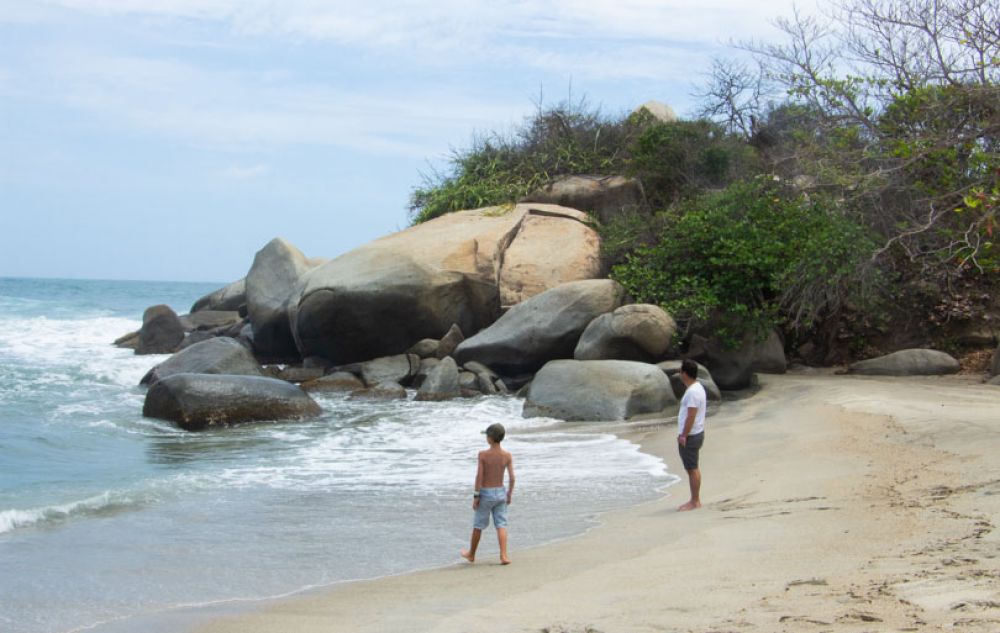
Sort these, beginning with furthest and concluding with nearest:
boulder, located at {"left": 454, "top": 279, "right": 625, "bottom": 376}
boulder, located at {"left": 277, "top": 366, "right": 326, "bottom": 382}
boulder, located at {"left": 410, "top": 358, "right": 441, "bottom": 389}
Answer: boulder, located at {"left": 277, "top": 366, "right": 326, "bottom": 382}, boulder, located at {"left": 410, "top": 358, "right": 441, "bottom": 389}, boulder, located at {"left": 454, "top": 279, "right": 625, "bottom": 376}

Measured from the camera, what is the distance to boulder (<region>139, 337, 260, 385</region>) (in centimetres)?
1684

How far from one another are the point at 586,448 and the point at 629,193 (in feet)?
32.8

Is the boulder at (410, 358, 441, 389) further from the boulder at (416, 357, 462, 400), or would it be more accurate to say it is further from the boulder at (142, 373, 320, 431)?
the boulder at (142, 373, 320, 431)

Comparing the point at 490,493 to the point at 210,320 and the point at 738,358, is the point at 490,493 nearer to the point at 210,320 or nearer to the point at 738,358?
the point at 738,358

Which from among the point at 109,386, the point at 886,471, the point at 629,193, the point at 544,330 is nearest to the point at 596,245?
the point at 629,193

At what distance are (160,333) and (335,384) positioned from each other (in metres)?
8.18

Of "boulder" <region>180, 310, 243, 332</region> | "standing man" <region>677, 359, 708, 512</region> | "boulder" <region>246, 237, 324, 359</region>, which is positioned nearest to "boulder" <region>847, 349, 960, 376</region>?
"standing man" <region>677, 359, 708, 512</region>

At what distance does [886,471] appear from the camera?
8.55m

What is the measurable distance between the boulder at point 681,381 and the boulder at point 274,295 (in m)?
8.41

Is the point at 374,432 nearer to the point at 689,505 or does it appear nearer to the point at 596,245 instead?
the point at 689,505

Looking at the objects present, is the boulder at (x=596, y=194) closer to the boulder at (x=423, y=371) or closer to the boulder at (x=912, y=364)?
the boulder at (x=423, y=371)

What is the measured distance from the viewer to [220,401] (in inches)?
563

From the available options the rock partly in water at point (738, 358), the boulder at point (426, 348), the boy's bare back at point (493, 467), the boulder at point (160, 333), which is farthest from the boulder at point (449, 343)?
the boy's bare back at point (493, 467)

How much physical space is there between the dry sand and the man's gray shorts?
0.37 m
